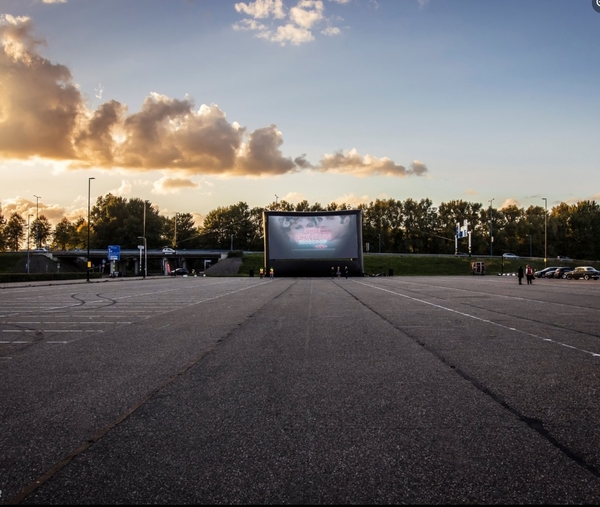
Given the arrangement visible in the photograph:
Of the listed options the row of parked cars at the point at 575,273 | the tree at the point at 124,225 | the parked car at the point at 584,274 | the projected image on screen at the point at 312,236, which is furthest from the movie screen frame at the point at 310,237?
the tree at the point at 124,225

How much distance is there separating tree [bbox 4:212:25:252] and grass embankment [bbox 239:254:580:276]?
10412 centimetres

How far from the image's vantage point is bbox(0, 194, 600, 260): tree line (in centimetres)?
13812

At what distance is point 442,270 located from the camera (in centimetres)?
8881

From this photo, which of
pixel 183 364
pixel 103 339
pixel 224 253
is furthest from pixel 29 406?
pixel 224 253

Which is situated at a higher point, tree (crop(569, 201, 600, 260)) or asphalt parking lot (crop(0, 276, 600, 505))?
tree (crop(569, 201, 600, 260))

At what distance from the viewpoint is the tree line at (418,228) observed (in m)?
138

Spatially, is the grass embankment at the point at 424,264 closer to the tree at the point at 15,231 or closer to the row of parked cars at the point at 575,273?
the row of parked cars at the point at 575,273

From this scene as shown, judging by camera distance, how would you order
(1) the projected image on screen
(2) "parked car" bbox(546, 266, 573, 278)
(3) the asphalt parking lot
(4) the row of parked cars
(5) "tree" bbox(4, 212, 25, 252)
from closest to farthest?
1. (3) the asphalt parking lot
2. (4) the row of parked cars
3. (2) "parked car" bbox(546, 266, 573, 278)
4. (1) the projected image on screen
5. (5) "tree" bbox(4, 212, 25, 252)

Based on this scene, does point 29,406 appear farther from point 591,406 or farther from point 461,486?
point 591,406

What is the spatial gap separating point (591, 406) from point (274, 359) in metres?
4.55

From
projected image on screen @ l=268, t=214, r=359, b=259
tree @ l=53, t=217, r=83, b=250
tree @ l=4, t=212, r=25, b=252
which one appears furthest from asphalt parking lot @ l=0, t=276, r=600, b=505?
tree @ l=4, t=212, r=25, b=252

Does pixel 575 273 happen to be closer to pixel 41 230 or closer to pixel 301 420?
pixel 301 420

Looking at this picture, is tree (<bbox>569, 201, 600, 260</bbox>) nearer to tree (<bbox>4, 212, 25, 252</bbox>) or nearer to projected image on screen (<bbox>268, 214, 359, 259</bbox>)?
projected image on screen (<bbox>268, 214, 359, 259</bbox>)

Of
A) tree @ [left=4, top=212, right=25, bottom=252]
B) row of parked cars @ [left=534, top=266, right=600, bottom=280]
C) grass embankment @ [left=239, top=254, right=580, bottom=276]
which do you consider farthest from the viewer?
tree @ [left=4, top=212, right=25, bottom=252]
